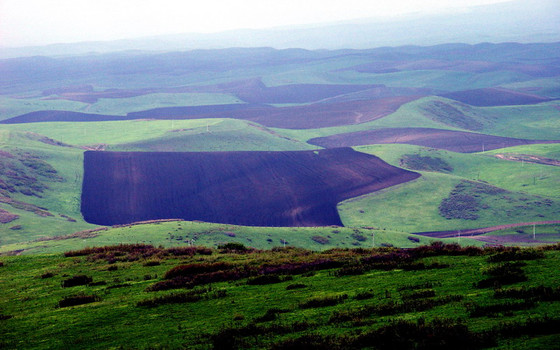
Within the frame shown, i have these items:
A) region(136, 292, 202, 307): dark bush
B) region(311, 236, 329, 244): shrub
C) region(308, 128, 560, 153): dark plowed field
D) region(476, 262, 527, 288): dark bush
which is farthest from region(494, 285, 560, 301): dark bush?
region(308, 128, 560, 153): dark plowed field

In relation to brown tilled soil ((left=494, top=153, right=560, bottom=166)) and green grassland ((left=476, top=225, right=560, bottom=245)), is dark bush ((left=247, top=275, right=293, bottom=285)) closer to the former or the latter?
green grassland ((left=476, top=225, right=560, bottom=245))

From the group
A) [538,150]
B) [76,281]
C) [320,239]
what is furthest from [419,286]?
[538,150]

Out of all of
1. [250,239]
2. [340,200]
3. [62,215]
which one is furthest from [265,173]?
[250,239]

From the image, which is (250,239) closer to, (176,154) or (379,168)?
(379,168)

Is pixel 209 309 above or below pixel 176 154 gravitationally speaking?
above

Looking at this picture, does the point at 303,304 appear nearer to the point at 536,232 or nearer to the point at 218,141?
the point at 536,232

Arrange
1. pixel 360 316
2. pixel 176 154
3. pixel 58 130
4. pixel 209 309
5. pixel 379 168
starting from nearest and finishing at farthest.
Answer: pixel 360 316, pixel 209 309, pixel 379 168, pixel 176 154, pixel 58 130

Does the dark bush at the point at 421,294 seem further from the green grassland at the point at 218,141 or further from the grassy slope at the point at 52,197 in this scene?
the green grassland at the point at 218,141
